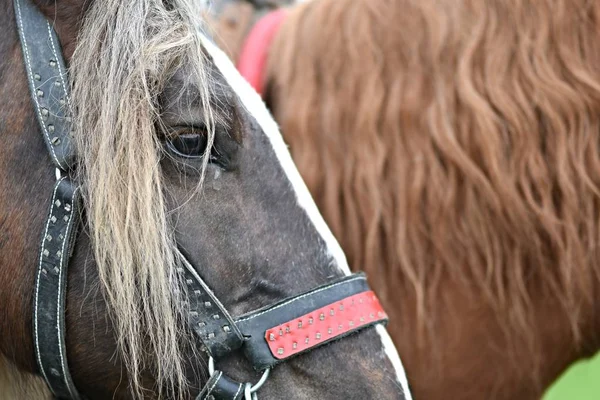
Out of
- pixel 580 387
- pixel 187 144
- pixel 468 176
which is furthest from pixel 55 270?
pixel 580 387

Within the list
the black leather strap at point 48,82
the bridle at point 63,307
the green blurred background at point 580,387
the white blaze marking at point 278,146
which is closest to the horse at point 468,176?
the white blaze marking at point 278,146

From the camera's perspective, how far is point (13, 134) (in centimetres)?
142

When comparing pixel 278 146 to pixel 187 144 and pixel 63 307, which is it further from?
pixel 63 307

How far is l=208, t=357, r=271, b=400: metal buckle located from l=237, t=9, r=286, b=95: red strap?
0.97 m

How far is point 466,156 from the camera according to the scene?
193 cm

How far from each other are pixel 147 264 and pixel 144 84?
325 millimetres

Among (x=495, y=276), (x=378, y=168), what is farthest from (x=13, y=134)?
(x=495, y=276)

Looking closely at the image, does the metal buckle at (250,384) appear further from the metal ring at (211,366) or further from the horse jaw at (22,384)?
the horse jaw at (22,384)

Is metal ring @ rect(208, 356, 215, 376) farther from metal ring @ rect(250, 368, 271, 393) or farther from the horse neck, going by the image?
the horse neck

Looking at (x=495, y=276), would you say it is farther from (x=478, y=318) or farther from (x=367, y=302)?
(x=367, y=302)

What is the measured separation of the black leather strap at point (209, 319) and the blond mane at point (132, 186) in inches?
1.1

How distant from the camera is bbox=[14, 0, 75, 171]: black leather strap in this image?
139 cm

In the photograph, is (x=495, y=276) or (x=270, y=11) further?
(x=270, y=11)

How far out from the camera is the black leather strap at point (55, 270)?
1.38 m
